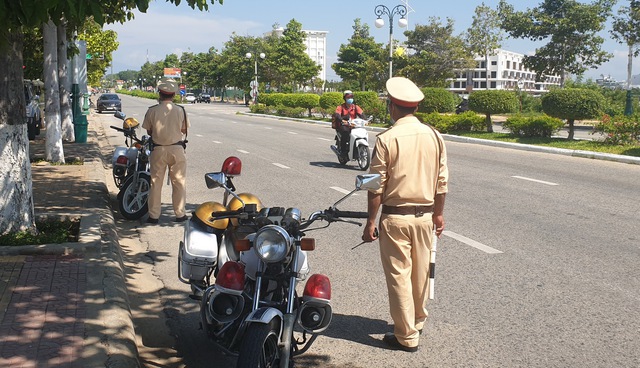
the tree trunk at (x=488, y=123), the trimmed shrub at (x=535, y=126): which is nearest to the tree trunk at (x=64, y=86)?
the trimmed shrub at (x=535, y=126)

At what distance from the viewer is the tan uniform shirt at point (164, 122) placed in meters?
8.56

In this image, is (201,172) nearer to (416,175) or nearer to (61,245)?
(61,245)

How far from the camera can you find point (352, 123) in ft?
48.9

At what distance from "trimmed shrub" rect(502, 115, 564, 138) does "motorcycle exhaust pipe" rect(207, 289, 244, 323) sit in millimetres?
20032

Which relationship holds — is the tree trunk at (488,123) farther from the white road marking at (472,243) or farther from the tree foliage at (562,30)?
the tree foliage at (562,30)

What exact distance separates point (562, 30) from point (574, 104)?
1287 inches

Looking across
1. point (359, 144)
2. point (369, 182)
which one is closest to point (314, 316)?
point (369, 182)

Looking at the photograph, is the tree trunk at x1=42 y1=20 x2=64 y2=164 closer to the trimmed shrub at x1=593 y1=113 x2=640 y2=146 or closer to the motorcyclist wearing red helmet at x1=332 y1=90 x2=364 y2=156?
the motorcyclist wearing red helmet at x1=332 y1=90 x2=364 y2=156

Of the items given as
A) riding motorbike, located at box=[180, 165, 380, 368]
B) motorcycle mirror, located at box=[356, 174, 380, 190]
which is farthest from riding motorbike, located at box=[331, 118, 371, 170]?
motorcycle mirror, located at box=[356, 174, 380, 190]

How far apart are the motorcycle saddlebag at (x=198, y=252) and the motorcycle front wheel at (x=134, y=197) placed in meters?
4.86

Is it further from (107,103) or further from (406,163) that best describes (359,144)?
(107,103)

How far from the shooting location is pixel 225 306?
4000 millimetres

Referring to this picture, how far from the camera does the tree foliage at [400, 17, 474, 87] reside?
58.5m

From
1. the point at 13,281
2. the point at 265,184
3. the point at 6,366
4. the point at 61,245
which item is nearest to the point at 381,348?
the point at 6,366
